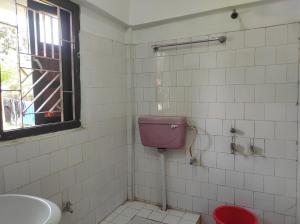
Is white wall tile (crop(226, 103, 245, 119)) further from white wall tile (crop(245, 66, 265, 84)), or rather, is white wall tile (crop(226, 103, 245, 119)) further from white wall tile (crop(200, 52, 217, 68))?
white wall tile (crop(200, 52, 217, 68))

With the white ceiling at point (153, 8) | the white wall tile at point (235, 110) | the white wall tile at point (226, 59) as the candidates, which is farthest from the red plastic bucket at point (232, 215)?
the white ceiling at point (153, 8)

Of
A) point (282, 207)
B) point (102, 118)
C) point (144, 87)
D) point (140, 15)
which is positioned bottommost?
point (282, 207)

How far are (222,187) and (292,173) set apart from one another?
1.89 ft

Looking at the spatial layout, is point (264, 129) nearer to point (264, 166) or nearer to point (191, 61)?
point (264, 166)

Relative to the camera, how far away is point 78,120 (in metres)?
1.91

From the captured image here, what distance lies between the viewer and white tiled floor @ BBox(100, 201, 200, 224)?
6.96 feet

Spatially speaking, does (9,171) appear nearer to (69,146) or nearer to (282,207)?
(69,146)

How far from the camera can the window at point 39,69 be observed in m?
1.45

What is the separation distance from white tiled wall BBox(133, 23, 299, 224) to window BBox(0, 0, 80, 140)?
0.77 metres

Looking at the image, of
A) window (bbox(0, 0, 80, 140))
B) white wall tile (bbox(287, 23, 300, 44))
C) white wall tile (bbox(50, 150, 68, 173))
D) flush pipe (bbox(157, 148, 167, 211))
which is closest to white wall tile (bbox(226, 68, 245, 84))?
white wall tile (bbox(287, 23, 300, 44))

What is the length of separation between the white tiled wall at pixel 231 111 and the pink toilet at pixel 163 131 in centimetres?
17

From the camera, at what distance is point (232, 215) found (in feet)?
6.47

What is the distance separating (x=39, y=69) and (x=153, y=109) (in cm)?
112

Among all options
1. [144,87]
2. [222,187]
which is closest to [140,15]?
[144,87]
